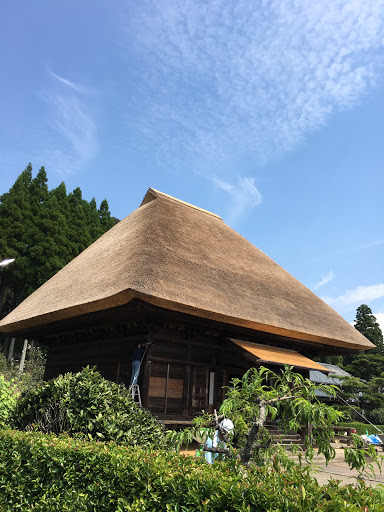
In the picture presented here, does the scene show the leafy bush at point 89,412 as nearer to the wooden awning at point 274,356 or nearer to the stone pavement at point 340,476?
the stone pavement at point 340,476

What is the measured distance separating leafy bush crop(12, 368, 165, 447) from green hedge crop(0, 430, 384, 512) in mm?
561

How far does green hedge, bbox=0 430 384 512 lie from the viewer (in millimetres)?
2846

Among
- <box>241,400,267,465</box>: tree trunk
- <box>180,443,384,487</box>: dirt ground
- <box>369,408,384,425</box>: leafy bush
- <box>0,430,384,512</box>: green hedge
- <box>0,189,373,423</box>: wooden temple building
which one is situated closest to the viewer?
<box>0,430,384,512</box>: green hedge

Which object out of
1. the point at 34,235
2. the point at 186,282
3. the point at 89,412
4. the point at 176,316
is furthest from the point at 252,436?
the point at 34,235

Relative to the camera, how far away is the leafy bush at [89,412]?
5.68 m

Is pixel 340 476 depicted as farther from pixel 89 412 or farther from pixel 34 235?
pixel 34 235

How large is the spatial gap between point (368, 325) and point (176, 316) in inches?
1514

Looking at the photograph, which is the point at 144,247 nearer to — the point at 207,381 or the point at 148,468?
the point at 207,381

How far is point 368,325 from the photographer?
43219 millimetres

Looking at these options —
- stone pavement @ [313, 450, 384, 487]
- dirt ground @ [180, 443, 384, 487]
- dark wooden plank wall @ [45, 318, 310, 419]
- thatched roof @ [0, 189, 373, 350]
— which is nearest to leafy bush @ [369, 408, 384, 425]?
thatched roof @ [0, 189, 373, 350]

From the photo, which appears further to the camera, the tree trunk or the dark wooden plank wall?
Result: the dark wooden plank wall

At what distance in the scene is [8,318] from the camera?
1348 cm

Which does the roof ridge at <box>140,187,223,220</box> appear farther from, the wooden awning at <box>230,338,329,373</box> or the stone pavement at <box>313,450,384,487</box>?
the stone pavement at <box>313,450,384,487</box>

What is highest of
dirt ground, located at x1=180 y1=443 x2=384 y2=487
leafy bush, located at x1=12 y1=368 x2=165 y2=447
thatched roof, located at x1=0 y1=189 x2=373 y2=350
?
thatched roof, located at x1=0 y1=189 x2=373 y2=350
